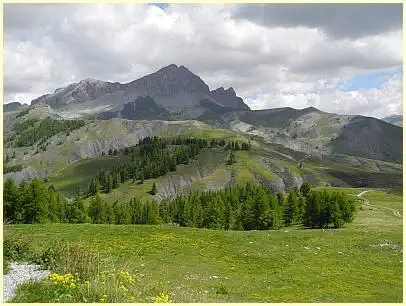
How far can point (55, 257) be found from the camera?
70.2ft

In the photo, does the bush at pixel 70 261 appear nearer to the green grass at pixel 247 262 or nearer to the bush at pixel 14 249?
the bush at pixel 14 249

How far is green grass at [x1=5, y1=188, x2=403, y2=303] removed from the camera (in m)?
23.0

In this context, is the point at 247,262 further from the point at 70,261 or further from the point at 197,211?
the point at 197,211

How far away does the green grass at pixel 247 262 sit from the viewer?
906 inches

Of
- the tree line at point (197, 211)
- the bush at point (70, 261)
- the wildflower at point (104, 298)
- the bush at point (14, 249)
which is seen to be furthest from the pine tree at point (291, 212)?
the wildflower at point (104, 298)

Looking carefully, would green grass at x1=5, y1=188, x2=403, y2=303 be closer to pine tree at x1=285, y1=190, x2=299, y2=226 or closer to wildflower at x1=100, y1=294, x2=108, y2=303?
wildflower at x1=100, y1=294, x2=108, y2=303

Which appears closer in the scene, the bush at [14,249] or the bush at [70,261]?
the bush at [70,261]

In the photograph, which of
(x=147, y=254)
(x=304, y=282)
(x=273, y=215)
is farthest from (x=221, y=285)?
(x=273, y=215)

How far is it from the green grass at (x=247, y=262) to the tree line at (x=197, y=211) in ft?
105

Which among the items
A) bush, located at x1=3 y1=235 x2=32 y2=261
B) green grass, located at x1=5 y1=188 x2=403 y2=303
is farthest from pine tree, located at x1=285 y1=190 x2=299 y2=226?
bush, located at x1=3 y1=235 x2=32 y2=261

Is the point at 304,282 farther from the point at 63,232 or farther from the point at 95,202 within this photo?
the point at 95,202

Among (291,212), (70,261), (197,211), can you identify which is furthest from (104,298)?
(197,211)

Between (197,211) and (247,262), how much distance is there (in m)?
90.2

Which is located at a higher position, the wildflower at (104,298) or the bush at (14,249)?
the wildflower at (104,298)
